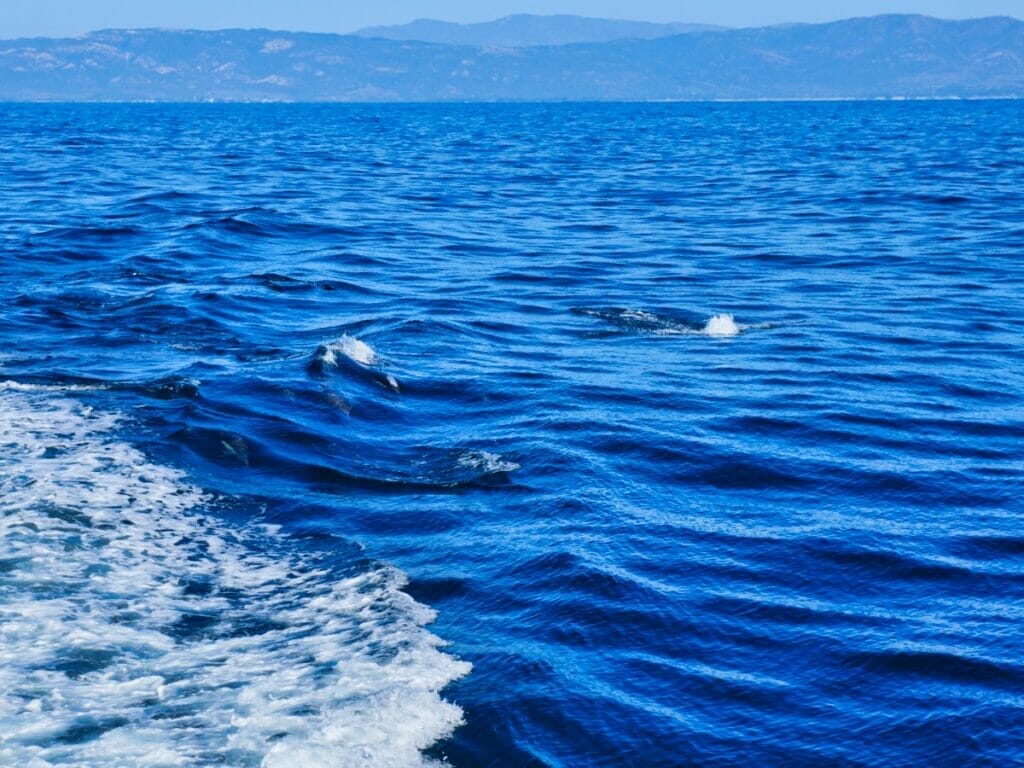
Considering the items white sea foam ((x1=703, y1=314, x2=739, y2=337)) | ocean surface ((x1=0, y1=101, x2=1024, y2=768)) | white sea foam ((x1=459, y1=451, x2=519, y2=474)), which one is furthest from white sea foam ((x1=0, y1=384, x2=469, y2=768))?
white sea foam ((x1=703, y1=314, x2=739, y2=337))

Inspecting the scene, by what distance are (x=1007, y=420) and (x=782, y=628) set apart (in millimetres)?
6445

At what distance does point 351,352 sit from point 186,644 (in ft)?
28.4

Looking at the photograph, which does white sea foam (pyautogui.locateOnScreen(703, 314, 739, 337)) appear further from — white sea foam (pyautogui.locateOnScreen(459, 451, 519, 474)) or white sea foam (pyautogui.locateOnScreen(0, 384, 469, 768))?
white sea foam (pyautogui.locateOnScreen(0, 384, 469, 768))

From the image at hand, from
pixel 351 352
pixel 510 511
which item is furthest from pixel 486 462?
pixel 351 352

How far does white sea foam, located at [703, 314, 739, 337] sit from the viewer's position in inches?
755

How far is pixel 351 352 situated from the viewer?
16.8 m

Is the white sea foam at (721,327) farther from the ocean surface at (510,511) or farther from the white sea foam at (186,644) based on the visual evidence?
the white sea foam at (186,644)

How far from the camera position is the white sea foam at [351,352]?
16422 mm

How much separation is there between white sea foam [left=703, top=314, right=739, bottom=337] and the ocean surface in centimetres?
6

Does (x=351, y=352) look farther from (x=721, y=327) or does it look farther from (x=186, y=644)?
(x=186, y=644)

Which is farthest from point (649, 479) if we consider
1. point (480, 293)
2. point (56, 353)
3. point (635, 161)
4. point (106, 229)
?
point (635, 161)

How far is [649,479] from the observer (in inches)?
485

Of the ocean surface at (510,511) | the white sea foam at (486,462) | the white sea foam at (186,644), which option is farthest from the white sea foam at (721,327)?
the white sea foam at (186,644)

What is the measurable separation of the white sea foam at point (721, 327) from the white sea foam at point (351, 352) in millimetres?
5161
